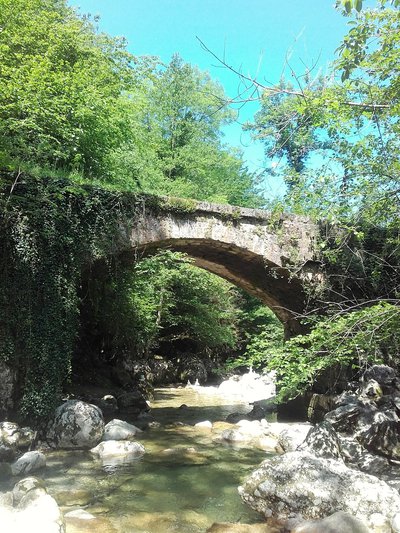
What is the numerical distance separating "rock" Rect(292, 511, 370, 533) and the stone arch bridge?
404 cm

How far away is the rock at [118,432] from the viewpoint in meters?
6.68

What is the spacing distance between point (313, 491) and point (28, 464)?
3.08m

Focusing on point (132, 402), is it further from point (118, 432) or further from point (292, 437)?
point (292, 437)

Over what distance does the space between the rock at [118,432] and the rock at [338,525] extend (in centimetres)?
382

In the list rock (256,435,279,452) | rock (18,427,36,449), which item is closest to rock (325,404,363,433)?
rock (256,435,279,452)

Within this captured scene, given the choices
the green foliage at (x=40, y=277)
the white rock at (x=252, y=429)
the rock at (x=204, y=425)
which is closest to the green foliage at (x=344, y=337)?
the white rock at (x=252, y=429)

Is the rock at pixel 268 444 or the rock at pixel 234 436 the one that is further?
the rock at pixel 234 436

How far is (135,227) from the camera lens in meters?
7.45

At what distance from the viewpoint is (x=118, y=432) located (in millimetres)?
6773

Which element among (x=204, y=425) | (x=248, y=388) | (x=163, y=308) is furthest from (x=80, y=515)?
(x=248, y=388)

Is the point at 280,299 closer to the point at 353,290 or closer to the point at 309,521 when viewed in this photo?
the point at 353,290

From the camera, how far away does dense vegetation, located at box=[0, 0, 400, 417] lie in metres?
4.59

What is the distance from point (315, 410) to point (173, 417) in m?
2.79

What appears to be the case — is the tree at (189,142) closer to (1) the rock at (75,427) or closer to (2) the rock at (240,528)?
(1) the rock at (75,427)
